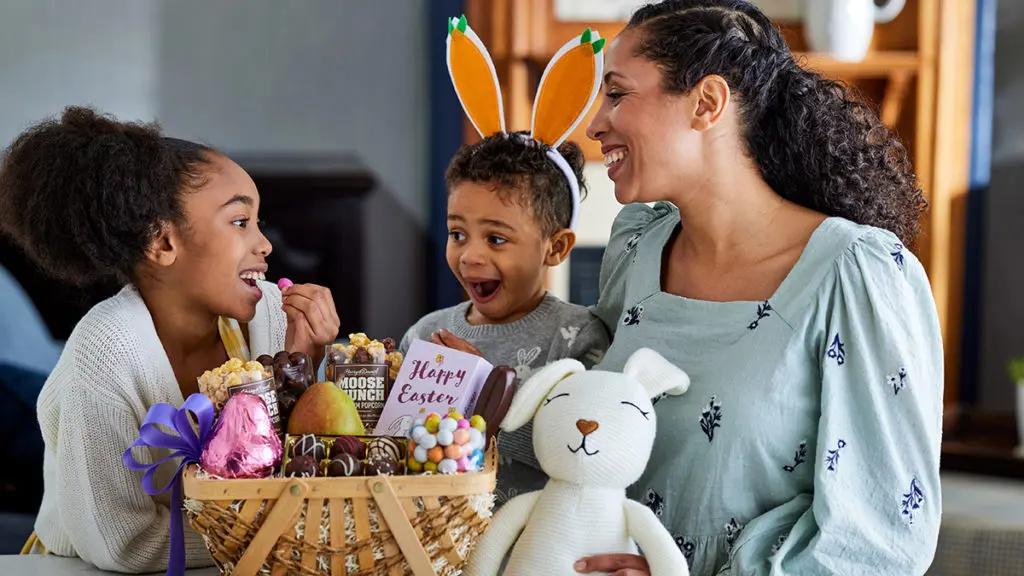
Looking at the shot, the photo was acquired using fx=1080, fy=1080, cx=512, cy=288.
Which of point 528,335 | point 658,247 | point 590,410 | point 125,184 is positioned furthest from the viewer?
point 528,335

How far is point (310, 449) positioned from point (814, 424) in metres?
0.55

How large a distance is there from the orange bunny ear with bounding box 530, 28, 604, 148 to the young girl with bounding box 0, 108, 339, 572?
0.42 metres

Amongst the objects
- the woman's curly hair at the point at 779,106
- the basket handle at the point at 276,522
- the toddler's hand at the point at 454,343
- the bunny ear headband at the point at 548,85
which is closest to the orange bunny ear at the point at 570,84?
the bunny ear headband at the point at 548,85

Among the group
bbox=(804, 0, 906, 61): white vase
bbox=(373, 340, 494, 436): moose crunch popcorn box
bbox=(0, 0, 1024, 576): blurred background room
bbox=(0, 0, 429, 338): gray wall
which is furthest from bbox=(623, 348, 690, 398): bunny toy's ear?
bbox=(0, 0, 429, 338): gray wall

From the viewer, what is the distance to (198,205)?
137 centimetres

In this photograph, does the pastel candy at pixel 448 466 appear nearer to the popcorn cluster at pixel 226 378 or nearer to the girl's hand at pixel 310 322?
the popcorn cluster at pixel 226 378

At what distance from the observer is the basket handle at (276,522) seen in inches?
37.5

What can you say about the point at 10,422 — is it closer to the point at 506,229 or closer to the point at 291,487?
the point at 506,229

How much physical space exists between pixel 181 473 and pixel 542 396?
1.26 ft

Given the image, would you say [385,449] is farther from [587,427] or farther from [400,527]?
[587,427]

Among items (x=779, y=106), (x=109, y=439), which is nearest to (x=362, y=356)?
(x=109, y=439)

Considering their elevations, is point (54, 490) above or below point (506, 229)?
below

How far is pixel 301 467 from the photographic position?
97 centimetres

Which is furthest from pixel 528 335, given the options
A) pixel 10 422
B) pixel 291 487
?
pixel 10 422
